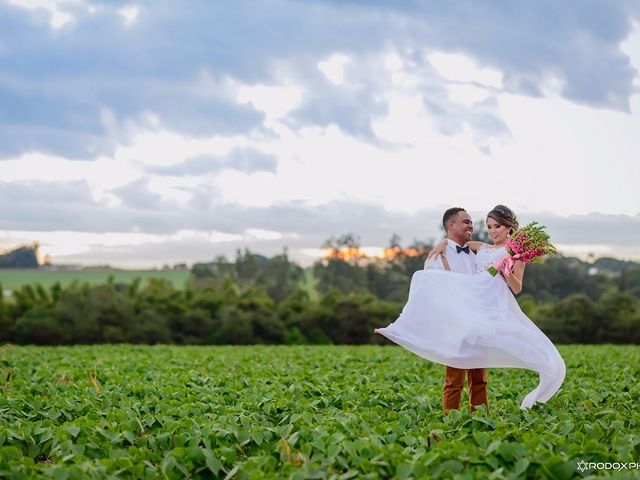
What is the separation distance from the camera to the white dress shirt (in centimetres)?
1038

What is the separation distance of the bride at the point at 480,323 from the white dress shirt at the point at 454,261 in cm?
6

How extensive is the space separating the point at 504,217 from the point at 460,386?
218 cm

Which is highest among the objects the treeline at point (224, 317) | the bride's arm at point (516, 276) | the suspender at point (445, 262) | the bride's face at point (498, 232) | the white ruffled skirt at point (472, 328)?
the bride's face at point (498, 232)

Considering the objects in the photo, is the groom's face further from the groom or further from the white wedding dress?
the white wedding dress

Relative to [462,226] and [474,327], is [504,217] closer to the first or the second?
[462,226]

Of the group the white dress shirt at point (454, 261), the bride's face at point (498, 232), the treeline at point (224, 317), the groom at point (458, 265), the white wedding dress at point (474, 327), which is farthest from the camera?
the treeline at point (224, 317)

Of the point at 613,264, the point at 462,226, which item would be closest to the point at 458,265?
the point at 462,226

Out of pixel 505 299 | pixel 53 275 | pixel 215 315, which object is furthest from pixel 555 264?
pixel 505 299

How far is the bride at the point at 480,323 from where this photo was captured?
9.80m

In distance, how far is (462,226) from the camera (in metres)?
10.1

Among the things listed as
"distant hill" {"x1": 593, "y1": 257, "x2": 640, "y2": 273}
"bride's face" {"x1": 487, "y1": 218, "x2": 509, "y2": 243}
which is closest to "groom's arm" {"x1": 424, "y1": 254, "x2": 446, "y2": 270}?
"bride's face" {"x1": 487, "y1": 218, "x2": 509, "y2": 243}

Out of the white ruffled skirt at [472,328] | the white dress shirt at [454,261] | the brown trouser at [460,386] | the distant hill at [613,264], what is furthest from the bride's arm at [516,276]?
the distant hill at [613,264]

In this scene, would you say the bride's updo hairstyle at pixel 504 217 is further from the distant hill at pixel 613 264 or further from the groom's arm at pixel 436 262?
the distant hill at pixel 613 264

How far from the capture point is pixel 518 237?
32.4 ft
